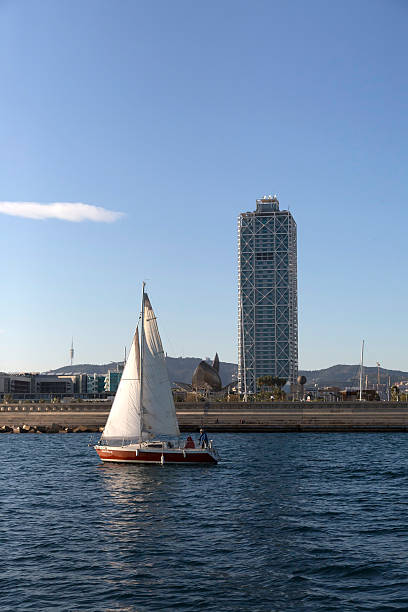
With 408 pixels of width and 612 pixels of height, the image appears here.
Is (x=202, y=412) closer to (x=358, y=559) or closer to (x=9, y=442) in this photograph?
(x=9, y=442)

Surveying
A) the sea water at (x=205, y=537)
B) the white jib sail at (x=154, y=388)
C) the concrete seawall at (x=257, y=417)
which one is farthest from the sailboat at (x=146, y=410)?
the concrete seawall at (x=257, y=417)

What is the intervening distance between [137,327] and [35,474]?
645 inches

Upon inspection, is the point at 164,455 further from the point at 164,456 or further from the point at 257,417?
the point at 257,417

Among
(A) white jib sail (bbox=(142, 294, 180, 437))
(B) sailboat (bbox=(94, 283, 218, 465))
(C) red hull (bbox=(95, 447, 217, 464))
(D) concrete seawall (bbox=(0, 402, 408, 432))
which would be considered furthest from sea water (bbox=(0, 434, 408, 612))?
(D) concrete seawall (bbox=(0, 402, 408, 432))

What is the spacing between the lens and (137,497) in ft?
154

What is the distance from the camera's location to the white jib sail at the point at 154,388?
64.9 m

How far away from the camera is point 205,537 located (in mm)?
33906

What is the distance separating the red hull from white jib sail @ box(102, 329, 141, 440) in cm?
168

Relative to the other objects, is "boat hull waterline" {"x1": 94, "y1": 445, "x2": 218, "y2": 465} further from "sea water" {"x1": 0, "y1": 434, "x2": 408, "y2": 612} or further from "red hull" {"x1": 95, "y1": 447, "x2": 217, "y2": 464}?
"sea water" {"x1": 0, "y1": 434, "x2": 408, "y2": 612}

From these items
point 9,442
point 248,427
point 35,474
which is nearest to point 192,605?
point 35,474

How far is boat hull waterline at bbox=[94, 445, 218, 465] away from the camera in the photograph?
209ft

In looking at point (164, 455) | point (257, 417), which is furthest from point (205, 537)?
point (257, 417)

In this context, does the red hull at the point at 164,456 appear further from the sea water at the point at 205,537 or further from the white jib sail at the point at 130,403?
the white jib sail at the point at 130,403

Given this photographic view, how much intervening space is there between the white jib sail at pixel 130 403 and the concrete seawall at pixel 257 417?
52530 mm
